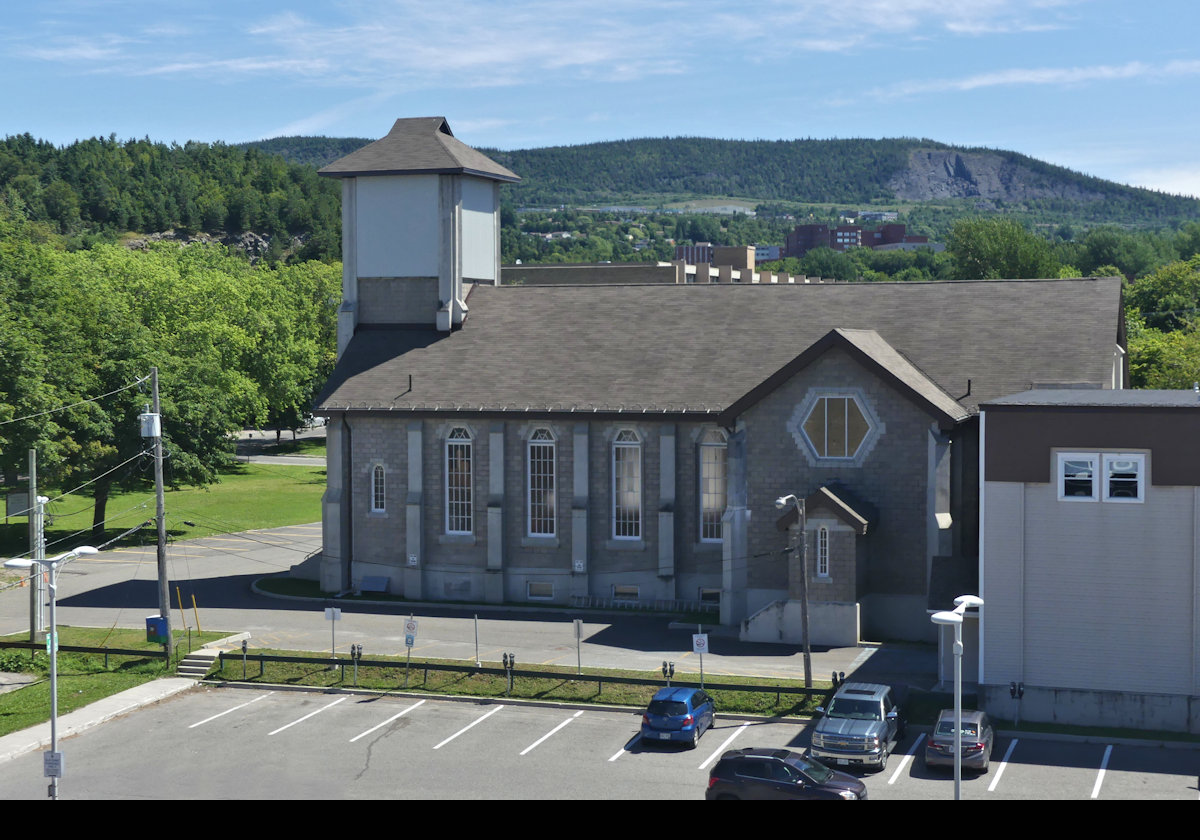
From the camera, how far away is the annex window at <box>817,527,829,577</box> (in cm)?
4500

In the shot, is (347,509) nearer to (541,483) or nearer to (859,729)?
(541,483)

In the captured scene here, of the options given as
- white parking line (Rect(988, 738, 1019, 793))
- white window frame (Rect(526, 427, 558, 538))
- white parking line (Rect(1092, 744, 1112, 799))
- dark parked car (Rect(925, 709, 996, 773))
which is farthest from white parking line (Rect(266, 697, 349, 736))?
white parking line (Rect(1092, 744, 1112, 799))

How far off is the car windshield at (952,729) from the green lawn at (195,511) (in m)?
46.2

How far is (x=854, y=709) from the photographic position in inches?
1313

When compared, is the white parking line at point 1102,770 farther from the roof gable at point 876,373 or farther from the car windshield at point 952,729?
the roof gable at point 876,373

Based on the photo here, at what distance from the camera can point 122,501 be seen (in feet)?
286

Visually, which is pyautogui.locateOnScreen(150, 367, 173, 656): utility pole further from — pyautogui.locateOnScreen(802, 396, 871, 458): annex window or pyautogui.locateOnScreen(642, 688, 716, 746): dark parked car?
pyautogui.locateOnScreen(802, 396, 871, 458): annex window

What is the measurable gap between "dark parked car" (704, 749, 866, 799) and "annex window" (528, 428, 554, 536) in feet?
82.0

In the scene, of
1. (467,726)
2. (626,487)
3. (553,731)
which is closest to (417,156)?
(626,487)

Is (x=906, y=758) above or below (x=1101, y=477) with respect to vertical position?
below

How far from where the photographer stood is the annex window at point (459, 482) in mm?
53688

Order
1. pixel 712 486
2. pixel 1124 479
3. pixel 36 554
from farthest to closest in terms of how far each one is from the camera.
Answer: pixel 712 486
pixel 36 554
pixel 1124 479

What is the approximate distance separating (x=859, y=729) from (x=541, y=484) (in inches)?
915

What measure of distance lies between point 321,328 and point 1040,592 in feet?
337
